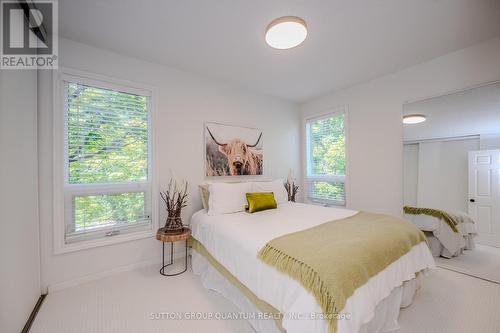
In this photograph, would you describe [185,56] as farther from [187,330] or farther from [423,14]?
[187,330]

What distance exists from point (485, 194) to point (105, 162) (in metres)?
4.25

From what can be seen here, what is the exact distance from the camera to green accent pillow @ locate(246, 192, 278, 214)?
8.44ft

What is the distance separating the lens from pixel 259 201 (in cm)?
263

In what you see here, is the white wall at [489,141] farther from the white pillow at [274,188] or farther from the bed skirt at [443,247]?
the white pillow at [274,188]

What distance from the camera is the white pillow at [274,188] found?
2.93 meters

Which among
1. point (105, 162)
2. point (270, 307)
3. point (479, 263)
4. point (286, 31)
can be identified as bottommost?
point (479, 263)

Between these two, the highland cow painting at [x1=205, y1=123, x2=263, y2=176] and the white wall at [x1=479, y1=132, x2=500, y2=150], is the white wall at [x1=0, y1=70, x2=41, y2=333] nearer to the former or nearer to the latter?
the highland cow painting at [x1=205, y1=123, x2=263, y2=176]

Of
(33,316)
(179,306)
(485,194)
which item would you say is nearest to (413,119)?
(485,194)

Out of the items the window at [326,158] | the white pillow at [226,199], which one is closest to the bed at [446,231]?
the window at [326,158]

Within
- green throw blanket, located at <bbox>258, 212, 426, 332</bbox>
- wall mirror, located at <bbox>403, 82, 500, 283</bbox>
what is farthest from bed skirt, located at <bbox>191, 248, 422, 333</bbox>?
wall mirror, located at <bbox>403, 82, 500, 283</bbox>

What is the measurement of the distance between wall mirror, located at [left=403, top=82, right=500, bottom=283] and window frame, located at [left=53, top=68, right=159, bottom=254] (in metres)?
3.39

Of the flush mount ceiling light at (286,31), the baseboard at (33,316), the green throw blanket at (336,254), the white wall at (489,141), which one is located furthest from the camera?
the white wall at (489,141)

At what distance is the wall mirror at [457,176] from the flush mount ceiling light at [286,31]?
2.03 metres

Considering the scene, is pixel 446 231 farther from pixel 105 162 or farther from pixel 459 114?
pixel 105 162
